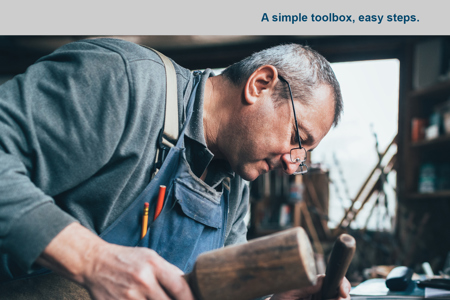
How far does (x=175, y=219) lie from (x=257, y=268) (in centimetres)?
57

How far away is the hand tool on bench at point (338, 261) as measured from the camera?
78 cm

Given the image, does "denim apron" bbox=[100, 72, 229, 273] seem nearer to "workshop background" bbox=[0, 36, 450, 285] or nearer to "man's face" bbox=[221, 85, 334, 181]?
"man's face" bbox=[221, 85, 334, 181]

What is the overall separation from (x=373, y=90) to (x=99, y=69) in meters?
3.74

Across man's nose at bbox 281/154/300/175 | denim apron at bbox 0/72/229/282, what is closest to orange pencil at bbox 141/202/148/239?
denim apron at bbox 0/72/229/282

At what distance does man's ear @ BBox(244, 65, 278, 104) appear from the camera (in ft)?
4.30

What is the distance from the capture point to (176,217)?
118 centimetres

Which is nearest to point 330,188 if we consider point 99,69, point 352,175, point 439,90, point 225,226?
point 352,175

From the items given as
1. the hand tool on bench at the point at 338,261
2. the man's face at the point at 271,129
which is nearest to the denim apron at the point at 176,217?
the man's face at the point at 271,129

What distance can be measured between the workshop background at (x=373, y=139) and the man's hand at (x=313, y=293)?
2.28 meters

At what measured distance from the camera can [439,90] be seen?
12.4 feet

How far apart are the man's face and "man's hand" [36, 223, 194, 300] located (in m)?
0.67

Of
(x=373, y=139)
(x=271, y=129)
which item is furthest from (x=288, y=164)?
(x=373, y=139)

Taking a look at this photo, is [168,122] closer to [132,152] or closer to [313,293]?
[132,152]
